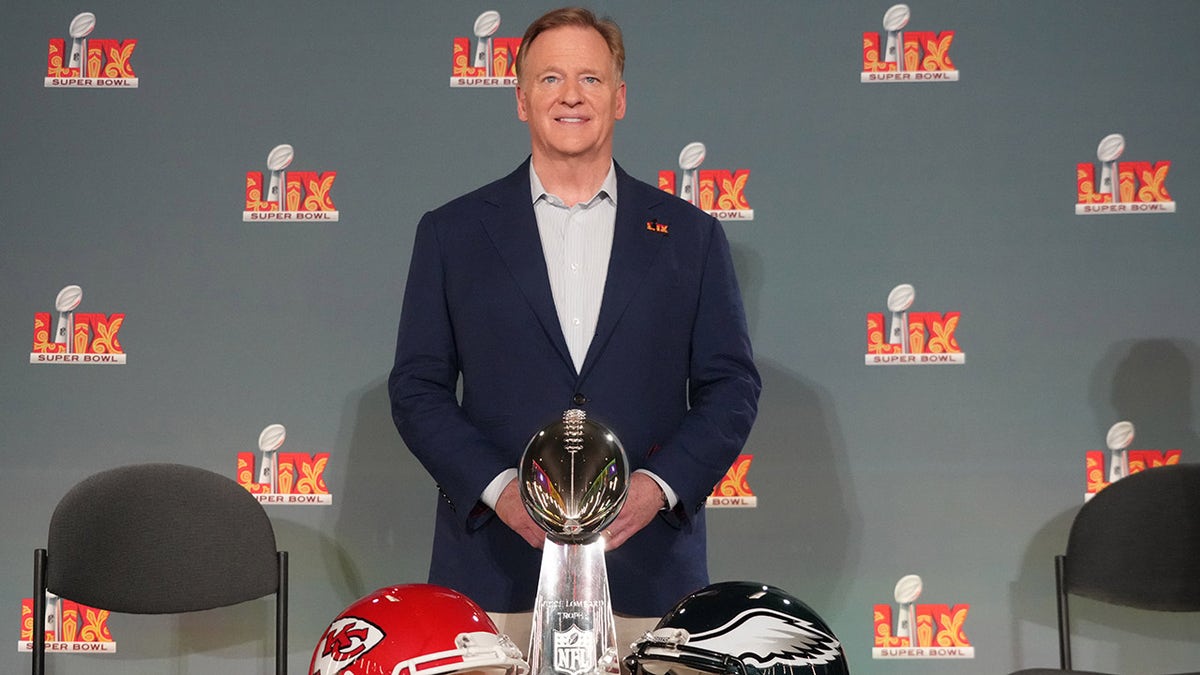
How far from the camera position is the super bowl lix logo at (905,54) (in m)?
3.66

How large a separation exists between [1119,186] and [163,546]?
9.53 feet

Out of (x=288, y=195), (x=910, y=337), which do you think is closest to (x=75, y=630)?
(x=288, y=195)

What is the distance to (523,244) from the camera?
2.23 meters

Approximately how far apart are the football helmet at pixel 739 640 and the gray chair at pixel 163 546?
1.82 m

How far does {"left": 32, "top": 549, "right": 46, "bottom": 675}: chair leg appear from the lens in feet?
8.43

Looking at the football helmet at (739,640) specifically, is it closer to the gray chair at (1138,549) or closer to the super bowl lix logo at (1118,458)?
the gray chair at (1138,549)

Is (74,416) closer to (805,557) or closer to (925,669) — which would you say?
(805,557)

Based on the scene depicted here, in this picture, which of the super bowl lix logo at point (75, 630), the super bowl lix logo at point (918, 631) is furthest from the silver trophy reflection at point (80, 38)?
the super bowl lix logo at point (918, 631)

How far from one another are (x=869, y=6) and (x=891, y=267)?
32.1 inches

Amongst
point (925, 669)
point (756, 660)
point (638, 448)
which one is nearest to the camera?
point (756, 660)

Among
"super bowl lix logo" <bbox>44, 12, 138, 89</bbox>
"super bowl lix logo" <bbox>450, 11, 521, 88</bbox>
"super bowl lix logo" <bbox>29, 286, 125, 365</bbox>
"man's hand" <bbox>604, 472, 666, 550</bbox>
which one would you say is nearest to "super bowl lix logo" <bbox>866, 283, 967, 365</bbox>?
"super bowl lix logo" <bbox>450, 11, 521, 88</bbox>

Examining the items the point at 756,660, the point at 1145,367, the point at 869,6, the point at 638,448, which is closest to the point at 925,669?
the point at 1145,367

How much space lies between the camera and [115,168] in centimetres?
367

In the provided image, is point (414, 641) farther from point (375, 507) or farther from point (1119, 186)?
point (1119, 186)
